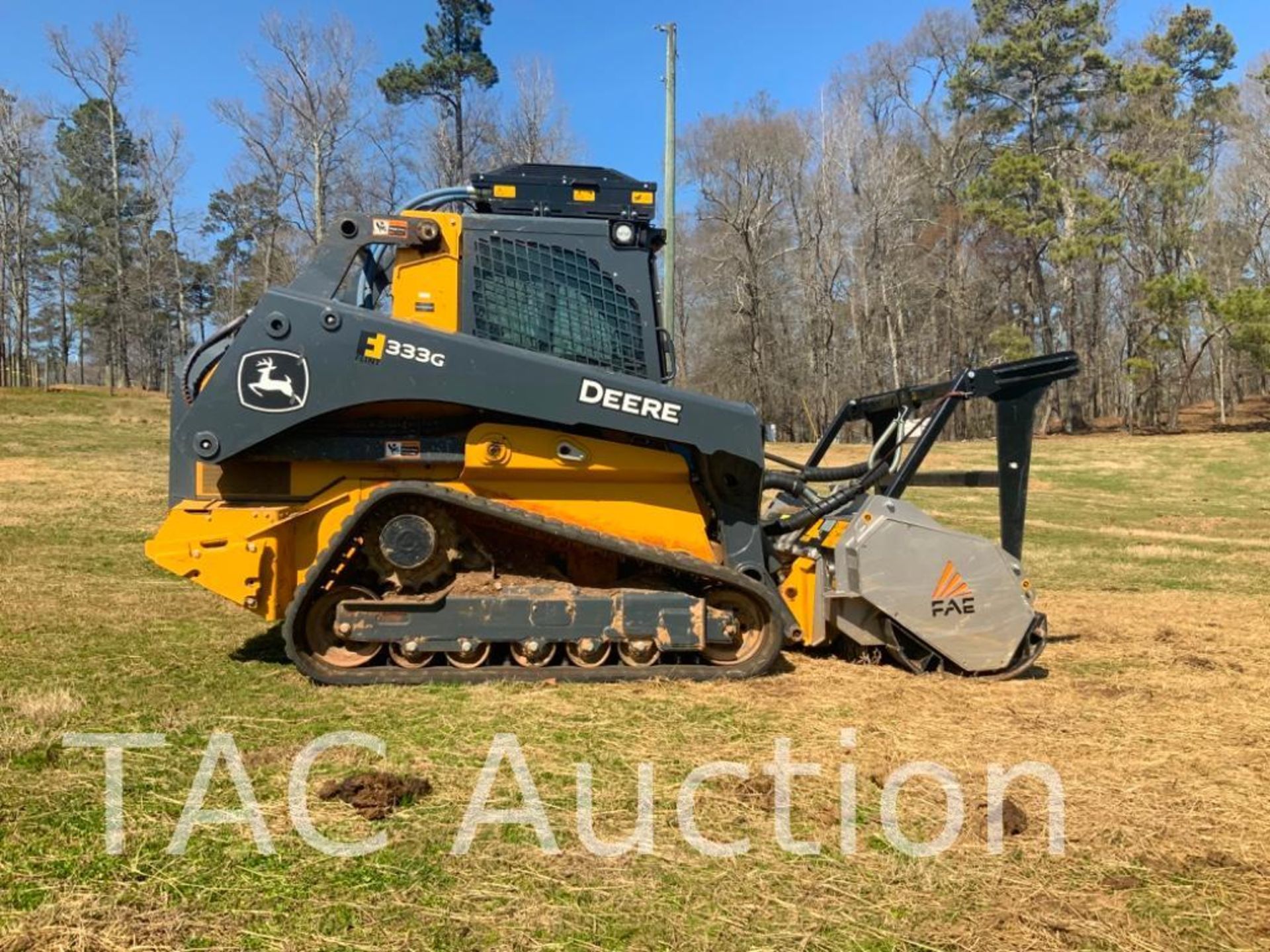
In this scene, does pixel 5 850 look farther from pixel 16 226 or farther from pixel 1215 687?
pixel 16 226

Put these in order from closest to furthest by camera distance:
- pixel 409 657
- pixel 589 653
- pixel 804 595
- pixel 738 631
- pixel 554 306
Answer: pixel 409 657 < pixel 589 653 < pixel 738 631 < pixel 554 306 < pixel 804 595

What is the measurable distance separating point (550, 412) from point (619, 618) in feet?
3.88

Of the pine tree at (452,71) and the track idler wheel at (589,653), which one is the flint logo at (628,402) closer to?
the track idler wheel at (589,653)

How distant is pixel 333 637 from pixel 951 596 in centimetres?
350

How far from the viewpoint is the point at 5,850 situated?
9.58ft

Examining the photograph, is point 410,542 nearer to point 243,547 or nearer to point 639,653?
point 243,547

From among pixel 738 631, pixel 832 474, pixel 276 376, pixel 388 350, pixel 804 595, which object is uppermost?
pixel 388 350

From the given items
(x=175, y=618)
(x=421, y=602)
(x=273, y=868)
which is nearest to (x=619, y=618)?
(x=421, y=602)

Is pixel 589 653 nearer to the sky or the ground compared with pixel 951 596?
nearer to the ground

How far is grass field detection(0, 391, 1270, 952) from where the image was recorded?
2.69 meters

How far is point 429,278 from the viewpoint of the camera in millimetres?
5426

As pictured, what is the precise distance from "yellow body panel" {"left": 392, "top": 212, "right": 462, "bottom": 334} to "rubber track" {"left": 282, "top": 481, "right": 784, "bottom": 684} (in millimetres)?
1053

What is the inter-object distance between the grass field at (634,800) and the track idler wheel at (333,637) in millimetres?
204

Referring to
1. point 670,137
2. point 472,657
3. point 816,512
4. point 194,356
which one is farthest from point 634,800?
point 670,137
